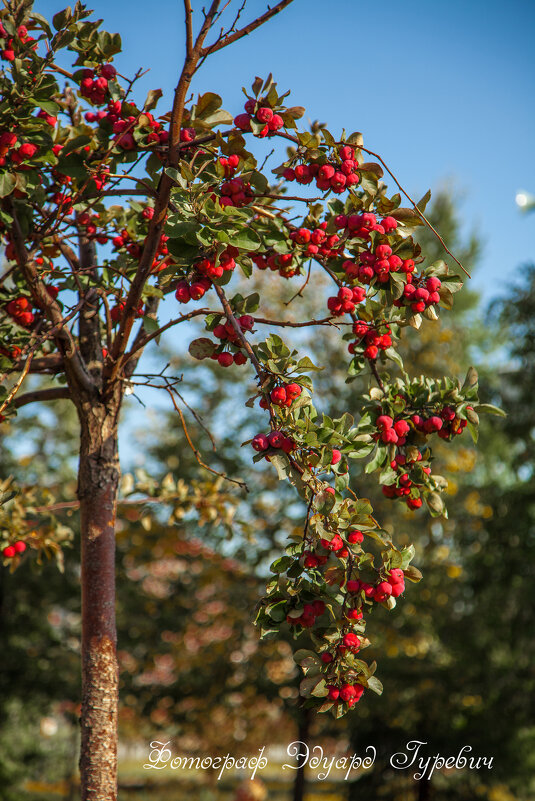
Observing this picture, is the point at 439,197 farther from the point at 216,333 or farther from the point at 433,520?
the point at 216,333

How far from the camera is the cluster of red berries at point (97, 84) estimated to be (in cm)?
213

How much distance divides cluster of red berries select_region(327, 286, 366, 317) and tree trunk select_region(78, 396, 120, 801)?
88 cm

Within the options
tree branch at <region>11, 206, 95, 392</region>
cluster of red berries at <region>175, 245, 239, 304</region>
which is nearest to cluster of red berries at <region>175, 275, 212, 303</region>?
cluster of red berries at <region>175, 245, 239, 304</region>

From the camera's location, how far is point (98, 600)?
6.99ft

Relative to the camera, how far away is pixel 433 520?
28.7ft

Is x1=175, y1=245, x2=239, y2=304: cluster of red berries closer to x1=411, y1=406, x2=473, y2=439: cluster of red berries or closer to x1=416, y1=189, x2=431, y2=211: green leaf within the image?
x1=416, y1=189, x2=431, y2=211: green leaf

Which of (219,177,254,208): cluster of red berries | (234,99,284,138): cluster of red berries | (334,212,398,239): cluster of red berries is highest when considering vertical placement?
(234,99,284,138): cluster of red berries

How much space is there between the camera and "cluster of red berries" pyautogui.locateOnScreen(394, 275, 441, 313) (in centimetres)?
181

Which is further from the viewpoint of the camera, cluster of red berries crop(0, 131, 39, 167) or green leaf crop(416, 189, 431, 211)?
cluster of red berries crop(0, 131, 39, 167)

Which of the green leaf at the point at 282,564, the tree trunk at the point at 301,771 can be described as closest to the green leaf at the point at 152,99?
the green leaf at the point at 282,564

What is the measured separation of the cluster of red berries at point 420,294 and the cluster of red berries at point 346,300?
109 mm

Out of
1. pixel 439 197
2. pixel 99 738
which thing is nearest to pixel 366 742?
pixel 99 738

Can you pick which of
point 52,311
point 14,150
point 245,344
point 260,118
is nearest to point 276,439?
point 245,344

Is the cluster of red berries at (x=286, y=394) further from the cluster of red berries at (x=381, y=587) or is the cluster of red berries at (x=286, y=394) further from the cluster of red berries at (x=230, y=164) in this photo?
the cluster of red berries at (x=230, y=164)
